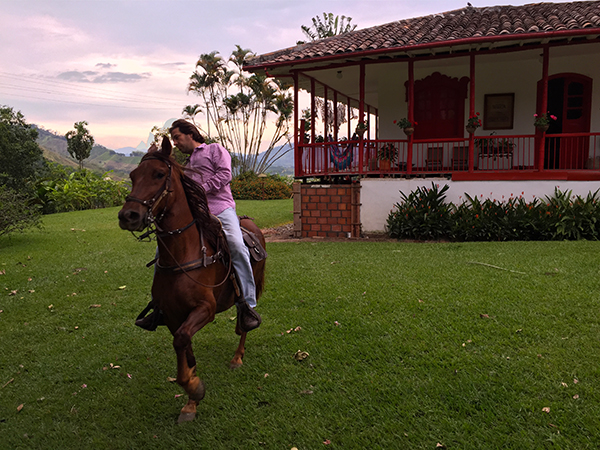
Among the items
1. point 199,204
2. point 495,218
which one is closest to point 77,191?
point 495,218

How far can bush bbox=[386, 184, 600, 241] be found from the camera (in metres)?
9.89

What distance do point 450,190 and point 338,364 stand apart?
8338 mm

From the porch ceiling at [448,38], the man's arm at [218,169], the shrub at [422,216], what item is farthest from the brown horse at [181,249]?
the porch ceiling at [448,38]

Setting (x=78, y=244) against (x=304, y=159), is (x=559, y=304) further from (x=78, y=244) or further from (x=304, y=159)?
(x=78, y=244)

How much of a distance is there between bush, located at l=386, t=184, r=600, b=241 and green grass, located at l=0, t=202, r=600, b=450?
2.57m

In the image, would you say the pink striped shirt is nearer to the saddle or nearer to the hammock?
the saddle

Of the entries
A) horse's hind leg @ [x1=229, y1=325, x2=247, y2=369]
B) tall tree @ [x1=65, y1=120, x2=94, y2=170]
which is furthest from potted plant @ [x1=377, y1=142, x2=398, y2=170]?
tall tree @ [x1=65, y1=120, x2=94, y2=170]

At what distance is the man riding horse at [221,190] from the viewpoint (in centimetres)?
377

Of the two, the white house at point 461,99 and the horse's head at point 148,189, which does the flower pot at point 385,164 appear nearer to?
the white house at point 461,99

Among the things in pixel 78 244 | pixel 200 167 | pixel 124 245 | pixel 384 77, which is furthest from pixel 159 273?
pixel 384 77

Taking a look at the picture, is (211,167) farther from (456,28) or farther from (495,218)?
(456,28)

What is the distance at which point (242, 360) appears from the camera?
4406mm

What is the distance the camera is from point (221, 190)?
3959mm

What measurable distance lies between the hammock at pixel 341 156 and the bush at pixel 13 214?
309 inches
